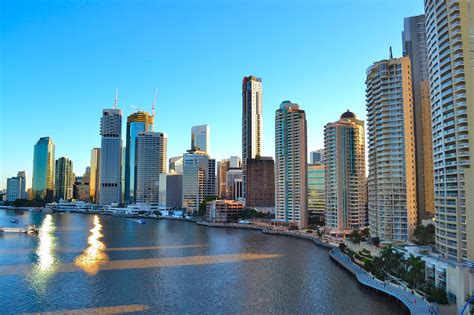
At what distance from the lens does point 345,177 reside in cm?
9569

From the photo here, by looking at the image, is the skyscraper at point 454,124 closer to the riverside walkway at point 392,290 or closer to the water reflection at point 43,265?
the riverside walkway at point 392,290

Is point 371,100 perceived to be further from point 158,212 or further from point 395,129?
point 158,212

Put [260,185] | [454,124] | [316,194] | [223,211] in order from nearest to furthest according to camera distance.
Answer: [454,124]
[316,194]
[223,211]
[260,185]

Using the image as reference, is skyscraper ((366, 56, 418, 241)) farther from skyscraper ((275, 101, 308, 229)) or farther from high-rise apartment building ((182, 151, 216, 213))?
high-rise apartment building ((182, 151, 216, 213))

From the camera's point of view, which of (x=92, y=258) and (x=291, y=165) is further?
(x=291, y=165)

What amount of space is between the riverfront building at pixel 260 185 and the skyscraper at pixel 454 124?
A: 125142 millimetres

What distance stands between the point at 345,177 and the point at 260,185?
80249mm

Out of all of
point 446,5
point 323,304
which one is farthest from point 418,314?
point 446,5

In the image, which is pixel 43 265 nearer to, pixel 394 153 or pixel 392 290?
pixel 392 290

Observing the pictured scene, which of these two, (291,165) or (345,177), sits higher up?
(291,165)

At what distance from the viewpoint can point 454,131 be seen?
4506 cm

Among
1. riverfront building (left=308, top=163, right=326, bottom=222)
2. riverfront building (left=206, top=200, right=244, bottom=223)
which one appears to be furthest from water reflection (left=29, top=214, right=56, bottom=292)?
riverfront building (left=308, top=163, right=326, bottom=222)

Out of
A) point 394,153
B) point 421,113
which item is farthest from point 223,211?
point 394,153

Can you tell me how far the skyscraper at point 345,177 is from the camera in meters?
94.4
